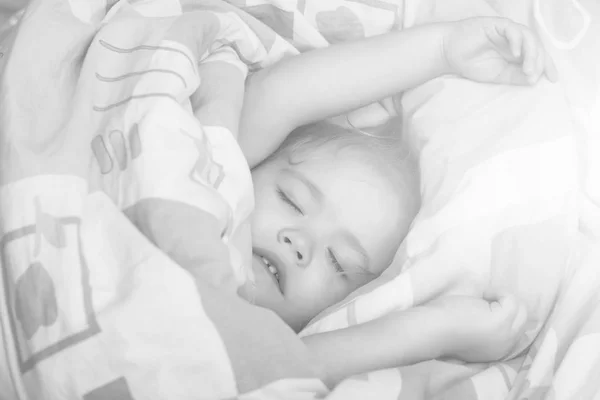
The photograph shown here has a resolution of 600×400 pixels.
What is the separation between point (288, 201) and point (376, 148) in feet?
0.62

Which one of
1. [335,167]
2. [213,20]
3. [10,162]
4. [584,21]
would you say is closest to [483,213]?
[335,167]

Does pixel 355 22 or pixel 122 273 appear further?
pixel 355 22

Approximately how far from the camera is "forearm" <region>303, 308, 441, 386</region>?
72cm

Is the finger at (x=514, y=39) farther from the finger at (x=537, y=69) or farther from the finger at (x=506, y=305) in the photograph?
the finger at (x=506, y=305)

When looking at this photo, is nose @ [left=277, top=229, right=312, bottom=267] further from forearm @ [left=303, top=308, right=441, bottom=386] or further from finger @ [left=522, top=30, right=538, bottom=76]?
finger @ [left=522, top=30, right=538, bottom=76]

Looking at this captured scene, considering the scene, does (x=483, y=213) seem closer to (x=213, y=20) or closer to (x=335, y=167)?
(x=335, y=167)

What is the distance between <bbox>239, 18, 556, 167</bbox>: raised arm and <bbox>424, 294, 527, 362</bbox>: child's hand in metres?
0.35

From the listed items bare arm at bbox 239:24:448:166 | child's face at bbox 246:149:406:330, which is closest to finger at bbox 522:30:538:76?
bare arm at bbox 239:24:448:166

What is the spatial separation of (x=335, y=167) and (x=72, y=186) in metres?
0.44

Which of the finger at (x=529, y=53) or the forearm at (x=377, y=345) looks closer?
the forearm at (x=377, y=345)

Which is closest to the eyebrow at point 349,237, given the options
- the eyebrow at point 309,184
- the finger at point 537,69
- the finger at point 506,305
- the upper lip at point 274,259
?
the eyebrow at point 309,184

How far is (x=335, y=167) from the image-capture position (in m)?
0.98

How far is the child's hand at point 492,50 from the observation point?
0.93 meters

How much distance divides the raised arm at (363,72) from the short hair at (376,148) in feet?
0.15
